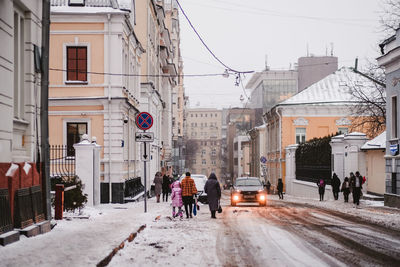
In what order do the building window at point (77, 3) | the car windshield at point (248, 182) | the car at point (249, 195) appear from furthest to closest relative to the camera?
the car windshield at point (248, 182), the car at point (249, 195), the building window at point (77, 3)

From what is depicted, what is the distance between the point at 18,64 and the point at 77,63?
1441 centimetres

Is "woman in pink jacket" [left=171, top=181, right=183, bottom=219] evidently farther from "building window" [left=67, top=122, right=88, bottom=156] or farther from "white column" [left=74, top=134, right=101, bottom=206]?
"building window" [left=67, top=122, right=88, bottom=156]

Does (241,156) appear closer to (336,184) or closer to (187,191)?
(336,184)

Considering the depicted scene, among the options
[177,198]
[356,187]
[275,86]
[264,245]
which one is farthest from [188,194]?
[275,86]

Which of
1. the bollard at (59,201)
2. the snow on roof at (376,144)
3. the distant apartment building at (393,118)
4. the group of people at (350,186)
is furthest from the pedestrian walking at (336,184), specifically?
the bollard at (59,201)

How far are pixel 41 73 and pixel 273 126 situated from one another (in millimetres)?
52629

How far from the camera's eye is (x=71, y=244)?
1131cm

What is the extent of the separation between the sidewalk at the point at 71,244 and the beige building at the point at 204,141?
13744 centimetres

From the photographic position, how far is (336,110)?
5772cm

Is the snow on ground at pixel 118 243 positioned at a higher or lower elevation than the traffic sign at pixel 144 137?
lower

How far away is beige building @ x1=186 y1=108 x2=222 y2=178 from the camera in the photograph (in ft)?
542

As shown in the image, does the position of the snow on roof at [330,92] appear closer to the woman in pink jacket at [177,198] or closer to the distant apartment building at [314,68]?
the distant apartment building at [314,68]

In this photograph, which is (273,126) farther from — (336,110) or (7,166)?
(7,166)

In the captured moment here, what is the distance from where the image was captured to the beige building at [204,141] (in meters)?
165
